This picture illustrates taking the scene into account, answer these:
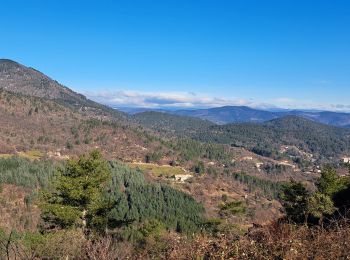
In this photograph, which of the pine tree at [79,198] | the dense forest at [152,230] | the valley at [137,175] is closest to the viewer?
the dense forest at [152,230]

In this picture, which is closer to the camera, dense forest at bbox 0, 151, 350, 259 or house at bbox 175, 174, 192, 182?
dense forest at bbox 0, 151, 350, 259

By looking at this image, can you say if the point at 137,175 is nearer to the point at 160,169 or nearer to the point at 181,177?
the point at 181,177

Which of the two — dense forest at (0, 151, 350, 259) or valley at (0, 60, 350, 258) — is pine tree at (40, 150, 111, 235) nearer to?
dense forest at (0, 151, 350, 259)

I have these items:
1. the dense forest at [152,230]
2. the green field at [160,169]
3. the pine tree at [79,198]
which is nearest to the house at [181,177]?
the green field at [160,169]

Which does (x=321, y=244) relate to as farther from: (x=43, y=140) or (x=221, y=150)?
(x=221, y=150)

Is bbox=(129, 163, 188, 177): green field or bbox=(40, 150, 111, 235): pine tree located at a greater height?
bbox=(40, 150, 111, 235): pine tree

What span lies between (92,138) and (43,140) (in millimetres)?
21887

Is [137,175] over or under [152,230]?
under

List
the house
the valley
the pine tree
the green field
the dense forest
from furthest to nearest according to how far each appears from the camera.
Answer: the green field
the house
the valley
the pine tree
the dense forest

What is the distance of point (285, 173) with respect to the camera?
175125mm

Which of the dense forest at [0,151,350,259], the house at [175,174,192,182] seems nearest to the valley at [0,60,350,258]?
the house at [175,174,192,182]

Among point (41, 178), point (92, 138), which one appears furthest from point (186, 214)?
point (92, 138)

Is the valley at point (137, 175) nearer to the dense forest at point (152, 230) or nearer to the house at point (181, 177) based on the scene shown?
the house at point (181, 177)

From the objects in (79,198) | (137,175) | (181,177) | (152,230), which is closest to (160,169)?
(181,177)
